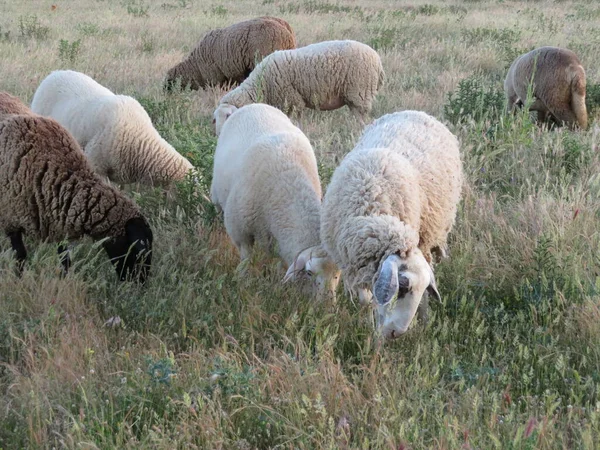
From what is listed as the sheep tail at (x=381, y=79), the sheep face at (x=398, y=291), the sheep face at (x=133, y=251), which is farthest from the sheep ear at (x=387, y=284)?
the sheep tail at (x=381, y=79)

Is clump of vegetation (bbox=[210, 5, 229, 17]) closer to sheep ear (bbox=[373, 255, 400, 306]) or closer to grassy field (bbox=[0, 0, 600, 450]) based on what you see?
grassy field (bbox=[0, 0, 600, 450])

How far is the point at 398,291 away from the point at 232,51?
28.0ft

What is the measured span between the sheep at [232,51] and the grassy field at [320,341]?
4.48 m

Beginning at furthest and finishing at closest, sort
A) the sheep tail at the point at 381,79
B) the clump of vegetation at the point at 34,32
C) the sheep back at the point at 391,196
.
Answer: the clump of vegetation at the point at 34,32, the sheep tail at the point at 381,79, the sheep back at the point at 391,196

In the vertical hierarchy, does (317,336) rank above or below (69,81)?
below

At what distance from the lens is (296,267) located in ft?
12.8

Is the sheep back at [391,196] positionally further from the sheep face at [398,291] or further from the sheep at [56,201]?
the sheep at [56,201]

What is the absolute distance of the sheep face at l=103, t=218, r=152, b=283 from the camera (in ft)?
14.1

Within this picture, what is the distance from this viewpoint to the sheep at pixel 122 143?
624 cm

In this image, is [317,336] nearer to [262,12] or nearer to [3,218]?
[3,218]

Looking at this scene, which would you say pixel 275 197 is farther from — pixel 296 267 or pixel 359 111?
pixel 359 111

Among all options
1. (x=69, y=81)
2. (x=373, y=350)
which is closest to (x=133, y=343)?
(x=373, y=350)

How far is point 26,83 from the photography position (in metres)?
9.54

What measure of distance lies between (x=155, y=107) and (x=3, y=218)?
13.3 feet
